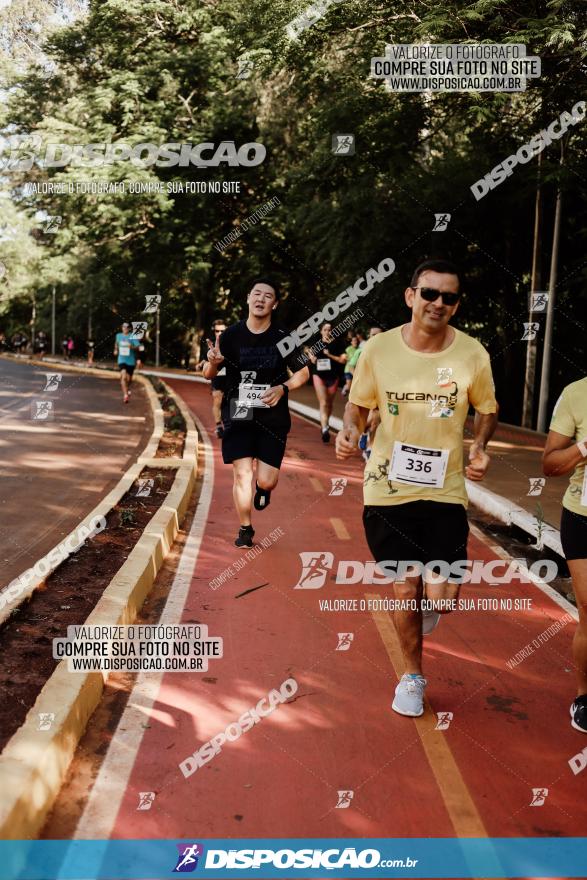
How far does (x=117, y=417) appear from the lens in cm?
1977

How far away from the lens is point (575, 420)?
431cm

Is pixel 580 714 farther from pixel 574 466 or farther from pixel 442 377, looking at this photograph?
pixel 442 377

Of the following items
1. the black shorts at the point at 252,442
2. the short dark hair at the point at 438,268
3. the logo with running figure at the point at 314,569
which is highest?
the short dark hair at the point at 438,268

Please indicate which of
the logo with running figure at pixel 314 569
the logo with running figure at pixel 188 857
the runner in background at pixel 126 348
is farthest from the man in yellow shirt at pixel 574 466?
the runner in background at pixel 126 348

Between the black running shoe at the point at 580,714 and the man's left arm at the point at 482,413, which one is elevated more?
the man's left arm at the point at 482,413

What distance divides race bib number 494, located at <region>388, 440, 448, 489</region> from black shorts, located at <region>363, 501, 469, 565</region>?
0.12 metres

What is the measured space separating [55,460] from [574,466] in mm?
9804

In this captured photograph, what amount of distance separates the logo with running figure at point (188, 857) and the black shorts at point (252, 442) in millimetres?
4332

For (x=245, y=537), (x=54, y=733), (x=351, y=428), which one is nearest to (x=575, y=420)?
(x=351, y=428)

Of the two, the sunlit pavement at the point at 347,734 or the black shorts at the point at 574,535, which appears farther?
the black shorts at the point at 574,535

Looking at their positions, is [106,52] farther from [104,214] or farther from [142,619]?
[142,619]

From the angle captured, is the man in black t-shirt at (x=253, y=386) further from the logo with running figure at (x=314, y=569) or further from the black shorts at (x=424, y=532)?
the black shorts at (x=424, y=532)

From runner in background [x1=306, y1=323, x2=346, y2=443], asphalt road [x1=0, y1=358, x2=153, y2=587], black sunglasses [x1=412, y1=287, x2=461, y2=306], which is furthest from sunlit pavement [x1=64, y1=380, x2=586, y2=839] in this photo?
runner in background [x1=306, y1=323, x2=346, y2=443]

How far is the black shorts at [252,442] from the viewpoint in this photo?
7547mm
